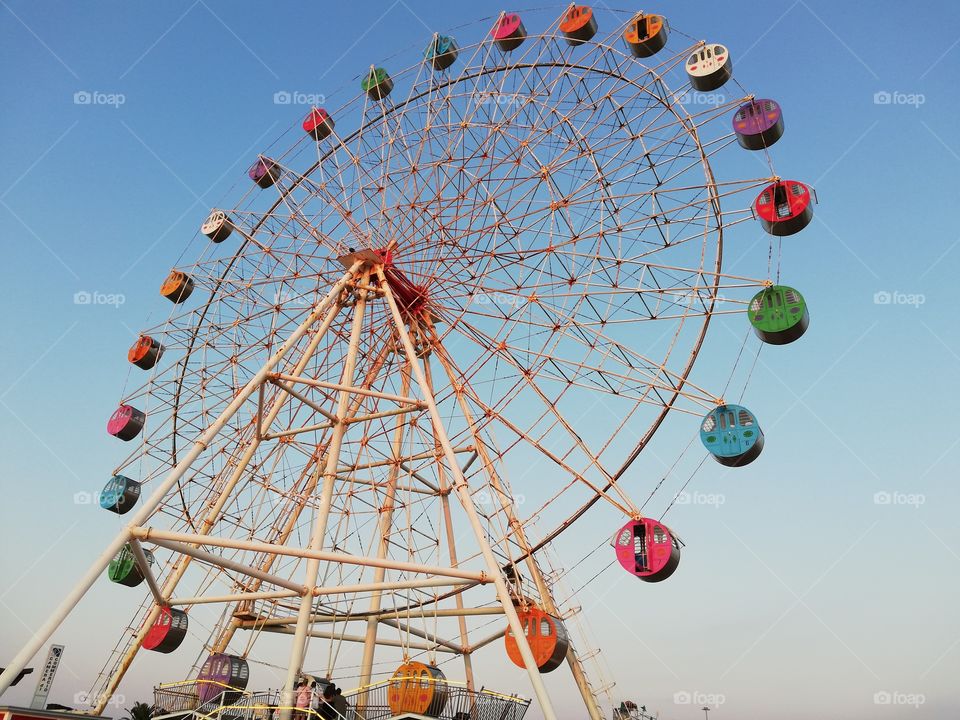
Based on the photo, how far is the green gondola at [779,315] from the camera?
15.9m

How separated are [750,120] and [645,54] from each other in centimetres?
353

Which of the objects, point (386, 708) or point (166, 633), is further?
point (166, 633)

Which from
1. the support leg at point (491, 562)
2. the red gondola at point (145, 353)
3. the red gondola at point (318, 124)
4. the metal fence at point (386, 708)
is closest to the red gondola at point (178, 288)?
the red gondola at point (145, 353)

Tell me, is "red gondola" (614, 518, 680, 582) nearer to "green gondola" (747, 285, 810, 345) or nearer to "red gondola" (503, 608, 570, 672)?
"red gondola" (503, 608, 570, 672)

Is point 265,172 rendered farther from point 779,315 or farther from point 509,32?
point 779,315

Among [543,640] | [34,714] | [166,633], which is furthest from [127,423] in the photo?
[543,640]

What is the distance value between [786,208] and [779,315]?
8.20 ft

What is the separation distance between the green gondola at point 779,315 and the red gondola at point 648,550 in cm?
474

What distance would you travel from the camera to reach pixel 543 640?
1536 cm

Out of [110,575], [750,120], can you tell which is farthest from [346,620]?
[750,120]

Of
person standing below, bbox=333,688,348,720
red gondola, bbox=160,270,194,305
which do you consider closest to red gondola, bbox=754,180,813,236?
person standing below, bbox=333,688,348,720

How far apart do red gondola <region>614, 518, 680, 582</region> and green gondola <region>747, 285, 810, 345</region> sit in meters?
4.74

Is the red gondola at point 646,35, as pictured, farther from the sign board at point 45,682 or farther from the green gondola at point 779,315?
the sign board at point 45,682

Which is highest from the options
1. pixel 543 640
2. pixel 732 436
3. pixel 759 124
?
pixel 759 124
